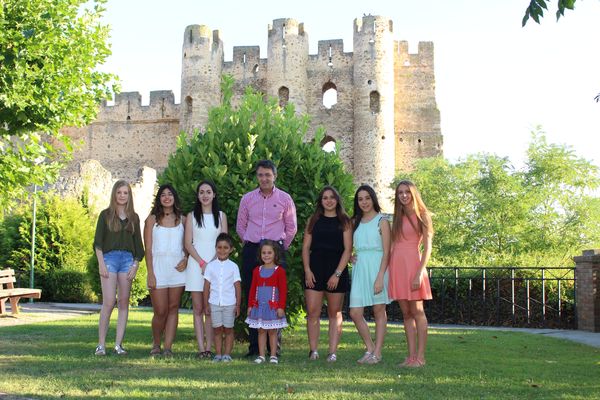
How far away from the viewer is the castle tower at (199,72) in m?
40.0

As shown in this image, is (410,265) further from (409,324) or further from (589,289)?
(589,289)

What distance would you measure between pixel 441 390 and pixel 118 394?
2375mm

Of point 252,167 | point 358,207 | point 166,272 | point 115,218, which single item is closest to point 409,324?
point 358,207

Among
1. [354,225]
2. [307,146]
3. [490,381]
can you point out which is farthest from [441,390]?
[307,146]

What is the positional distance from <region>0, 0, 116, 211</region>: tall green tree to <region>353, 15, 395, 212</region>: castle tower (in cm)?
2698

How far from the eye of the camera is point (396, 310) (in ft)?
46.2

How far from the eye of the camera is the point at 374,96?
127 feet

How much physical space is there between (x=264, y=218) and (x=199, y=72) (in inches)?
1349

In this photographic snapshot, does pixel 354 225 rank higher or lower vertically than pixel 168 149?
lower

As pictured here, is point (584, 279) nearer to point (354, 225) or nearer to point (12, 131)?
point (354, 225)

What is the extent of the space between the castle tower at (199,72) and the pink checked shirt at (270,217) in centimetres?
3328

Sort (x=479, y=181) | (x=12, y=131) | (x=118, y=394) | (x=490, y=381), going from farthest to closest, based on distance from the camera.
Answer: (x=479, y=181) < (x=12, y=131) < (x=490, y=381) < (x=118, y=394)

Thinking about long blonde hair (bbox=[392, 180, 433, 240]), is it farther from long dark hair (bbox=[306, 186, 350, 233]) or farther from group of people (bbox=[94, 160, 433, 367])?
long dark hair (bbox=[306, 186, 350, 233])

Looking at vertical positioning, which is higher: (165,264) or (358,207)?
(358,207)
